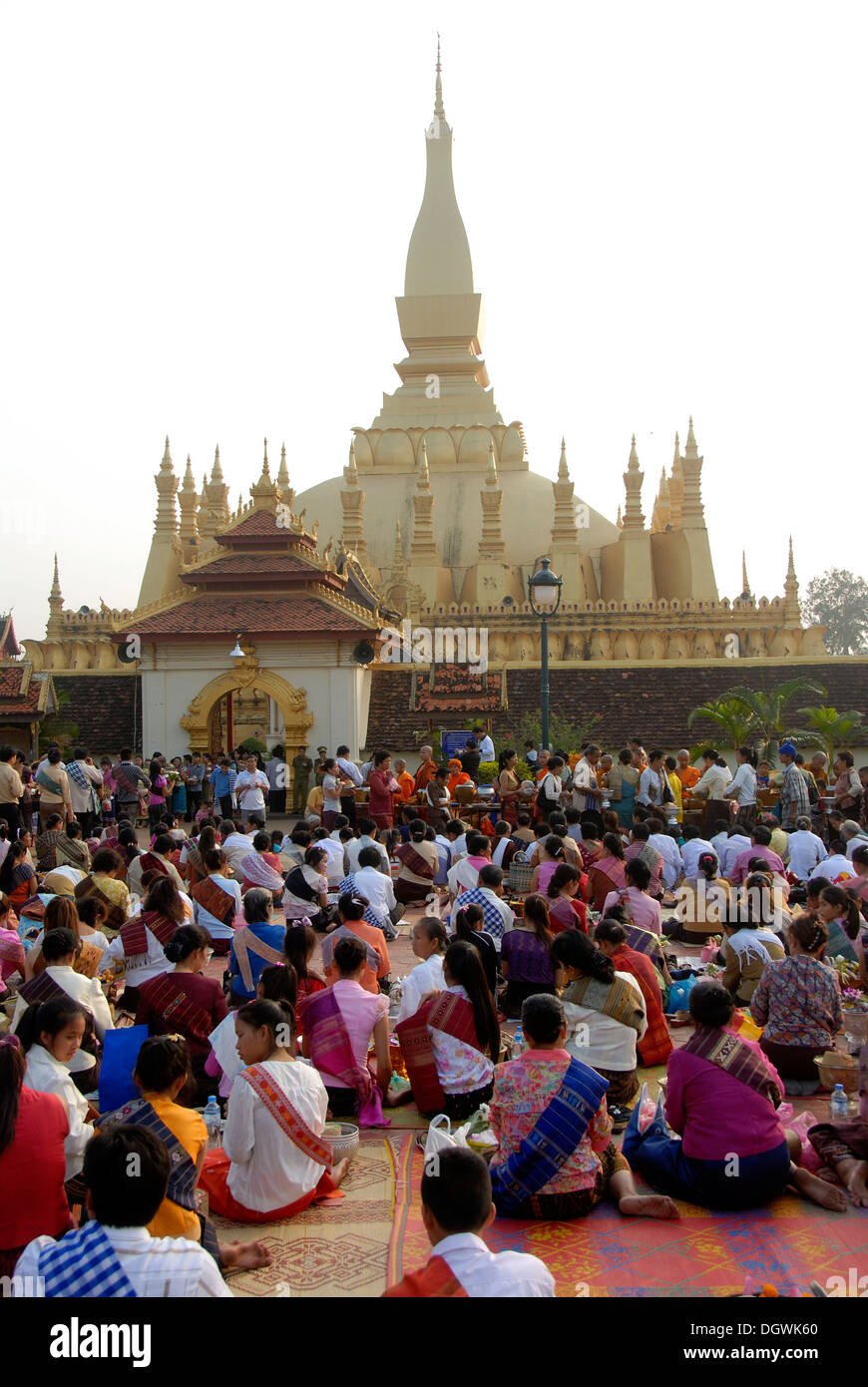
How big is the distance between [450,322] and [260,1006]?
129 feet

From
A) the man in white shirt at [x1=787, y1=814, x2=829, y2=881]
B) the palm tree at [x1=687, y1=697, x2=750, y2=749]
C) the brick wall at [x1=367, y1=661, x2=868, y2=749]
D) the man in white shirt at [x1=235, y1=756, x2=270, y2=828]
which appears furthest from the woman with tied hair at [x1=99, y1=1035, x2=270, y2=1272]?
the brick wall at [x1=367, y1=661, x2=868, y2=749]

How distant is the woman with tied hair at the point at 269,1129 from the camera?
5641mm

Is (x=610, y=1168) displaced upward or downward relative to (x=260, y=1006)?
downward

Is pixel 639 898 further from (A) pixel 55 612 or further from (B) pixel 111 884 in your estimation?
(A) pixel 55 612

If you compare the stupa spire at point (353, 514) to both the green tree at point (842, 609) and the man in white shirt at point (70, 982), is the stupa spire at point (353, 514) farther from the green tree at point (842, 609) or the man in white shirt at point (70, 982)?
the green tree at point (842, 609)

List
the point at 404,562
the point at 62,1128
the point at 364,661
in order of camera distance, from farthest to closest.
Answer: the point at 404,562 < the point at 364,661 < the point at 62,1128

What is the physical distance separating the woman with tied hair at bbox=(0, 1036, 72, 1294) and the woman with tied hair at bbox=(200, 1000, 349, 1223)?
0.88 meters

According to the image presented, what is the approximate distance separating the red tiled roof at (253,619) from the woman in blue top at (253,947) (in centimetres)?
1469

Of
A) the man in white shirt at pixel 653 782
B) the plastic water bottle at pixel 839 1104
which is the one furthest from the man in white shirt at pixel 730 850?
the plastic water bottle at pixel 839 1104

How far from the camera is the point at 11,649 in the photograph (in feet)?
180

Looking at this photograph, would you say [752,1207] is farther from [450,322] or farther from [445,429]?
[450,322]

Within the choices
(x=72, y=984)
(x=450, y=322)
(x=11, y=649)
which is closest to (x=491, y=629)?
(x=450, y=322)

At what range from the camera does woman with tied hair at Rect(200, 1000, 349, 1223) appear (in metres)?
5.64
